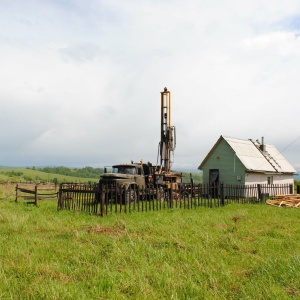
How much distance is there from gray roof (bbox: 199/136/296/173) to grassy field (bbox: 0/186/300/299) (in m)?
15.3

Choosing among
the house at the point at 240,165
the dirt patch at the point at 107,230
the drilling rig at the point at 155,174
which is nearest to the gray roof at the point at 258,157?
the house at the point at 240,165

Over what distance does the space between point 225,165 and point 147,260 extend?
2079 centimetres

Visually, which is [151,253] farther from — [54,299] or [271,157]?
[271,157]

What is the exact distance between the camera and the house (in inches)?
1010

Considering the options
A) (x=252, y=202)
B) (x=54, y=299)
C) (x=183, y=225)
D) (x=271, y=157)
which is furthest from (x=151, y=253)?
(x=271, y=157)

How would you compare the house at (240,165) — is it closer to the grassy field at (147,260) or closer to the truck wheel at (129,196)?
the truck wheel at (129,196)

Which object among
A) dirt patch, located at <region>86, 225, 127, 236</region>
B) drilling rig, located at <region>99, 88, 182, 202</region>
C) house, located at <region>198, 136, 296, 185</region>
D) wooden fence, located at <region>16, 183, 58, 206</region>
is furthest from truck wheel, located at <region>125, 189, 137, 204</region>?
house, located at <region>198, 136, 296, 185</region>

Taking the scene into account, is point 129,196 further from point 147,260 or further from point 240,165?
point 240,165

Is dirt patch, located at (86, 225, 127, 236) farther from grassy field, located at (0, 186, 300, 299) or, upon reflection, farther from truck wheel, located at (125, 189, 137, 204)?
truck wheel, located at (125, 189, 137, 204)

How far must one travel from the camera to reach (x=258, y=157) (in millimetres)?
28266

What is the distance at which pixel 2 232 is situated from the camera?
958 cm

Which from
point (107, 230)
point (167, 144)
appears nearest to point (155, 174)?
point (167, 144)

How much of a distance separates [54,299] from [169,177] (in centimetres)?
1846

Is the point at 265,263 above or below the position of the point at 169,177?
below
